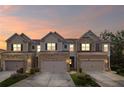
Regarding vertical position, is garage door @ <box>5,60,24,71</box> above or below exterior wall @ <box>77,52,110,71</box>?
below

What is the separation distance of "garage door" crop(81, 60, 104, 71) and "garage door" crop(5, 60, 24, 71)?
6.88 meters

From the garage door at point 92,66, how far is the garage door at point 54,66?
7.00ft

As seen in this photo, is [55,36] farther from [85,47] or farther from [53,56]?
[85,47]

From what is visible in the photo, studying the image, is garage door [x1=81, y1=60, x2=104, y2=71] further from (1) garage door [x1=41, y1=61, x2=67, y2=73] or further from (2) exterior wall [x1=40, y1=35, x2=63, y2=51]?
(2) exterior wall [x1=40, y1=35, x2=63, y2=51]

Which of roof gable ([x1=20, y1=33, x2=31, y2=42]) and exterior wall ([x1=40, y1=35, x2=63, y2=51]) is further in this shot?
exterior wall ([x1=40, y1=35, x2=63, y2=51])

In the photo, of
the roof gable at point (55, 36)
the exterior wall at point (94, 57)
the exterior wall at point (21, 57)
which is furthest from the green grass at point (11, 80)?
the roof gable at point (55, 36)

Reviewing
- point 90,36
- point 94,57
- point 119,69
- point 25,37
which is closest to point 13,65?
point 25,37

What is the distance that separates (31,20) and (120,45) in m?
13.3

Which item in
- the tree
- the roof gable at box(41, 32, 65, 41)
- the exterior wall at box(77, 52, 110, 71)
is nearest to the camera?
the exterior wall at box(77, 52, 110, 71)

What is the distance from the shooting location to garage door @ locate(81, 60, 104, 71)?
3688cm

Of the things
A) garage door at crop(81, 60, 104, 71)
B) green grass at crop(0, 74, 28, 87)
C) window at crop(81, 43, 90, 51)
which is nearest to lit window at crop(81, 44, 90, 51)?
window at crop(81, 43, 90, 51)

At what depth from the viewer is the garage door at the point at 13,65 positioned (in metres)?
37.7
